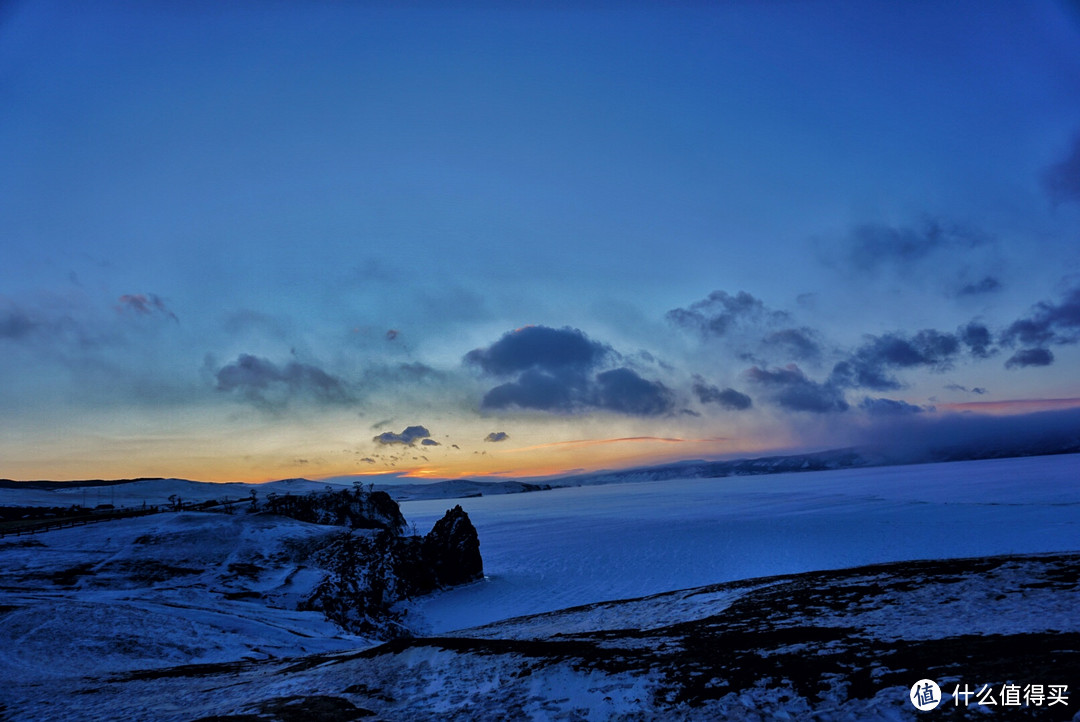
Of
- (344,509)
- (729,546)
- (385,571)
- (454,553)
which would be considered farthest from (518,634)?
(344,509)

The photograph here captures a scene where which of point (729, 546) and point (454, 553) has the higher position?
point (454, 553)

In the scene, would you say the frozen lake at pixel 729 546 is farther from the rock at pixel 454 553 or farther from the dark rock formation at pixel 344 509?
the dark rock formation at pixel 344 509

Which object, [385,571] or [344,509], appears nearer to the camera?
[385,571]

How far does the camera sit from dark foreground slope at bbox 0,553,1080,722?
882 centimetres

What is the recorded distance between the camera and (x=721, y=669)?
10672 millimetres

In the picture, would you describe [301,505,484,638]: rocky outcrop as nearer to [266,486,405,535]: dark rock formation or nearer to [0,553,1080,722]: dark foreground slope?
[266,486,405,535]: dark rock formation

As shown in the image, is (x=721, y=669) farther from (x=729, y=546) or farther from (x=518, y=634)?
(x=729, y=546)

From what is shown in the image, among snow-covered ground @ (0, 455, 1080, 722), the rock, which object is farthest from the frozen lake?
the rock

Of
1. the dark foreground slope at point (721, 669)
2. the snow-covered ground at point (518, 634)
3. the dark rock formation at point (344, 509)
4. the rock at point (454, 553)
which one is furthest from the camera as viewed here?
the dark rock formation at point (344, 509)

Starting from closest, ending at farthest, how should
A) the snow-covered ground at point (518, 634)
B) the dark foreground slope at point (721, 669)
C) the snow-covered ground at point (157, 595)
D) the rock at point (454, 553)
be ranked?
the dark foreground slope at point (721, 669) → the snow-covered ground at point (518, 634) → the snow-covered ground at point (157, 595) → the rock at point (454, 553)

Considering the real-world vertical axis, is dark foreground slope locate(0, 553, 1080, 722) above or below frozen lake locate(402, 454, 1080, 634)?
above

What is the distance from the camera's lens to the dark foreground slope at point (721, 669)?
882 centimetres

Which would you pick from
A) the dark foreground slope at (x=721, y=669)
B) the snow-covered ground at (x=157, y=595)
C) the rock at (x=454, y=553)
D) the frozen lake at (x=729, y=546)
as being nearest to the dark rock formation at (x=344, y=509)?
the snow-covered ground at (x=157, y=595)

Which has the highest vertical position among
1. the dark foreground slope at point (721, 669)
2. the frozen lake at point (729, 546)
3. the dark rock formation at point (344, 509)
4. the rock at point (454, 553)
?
the dark foreground slope at point (721, 669)
